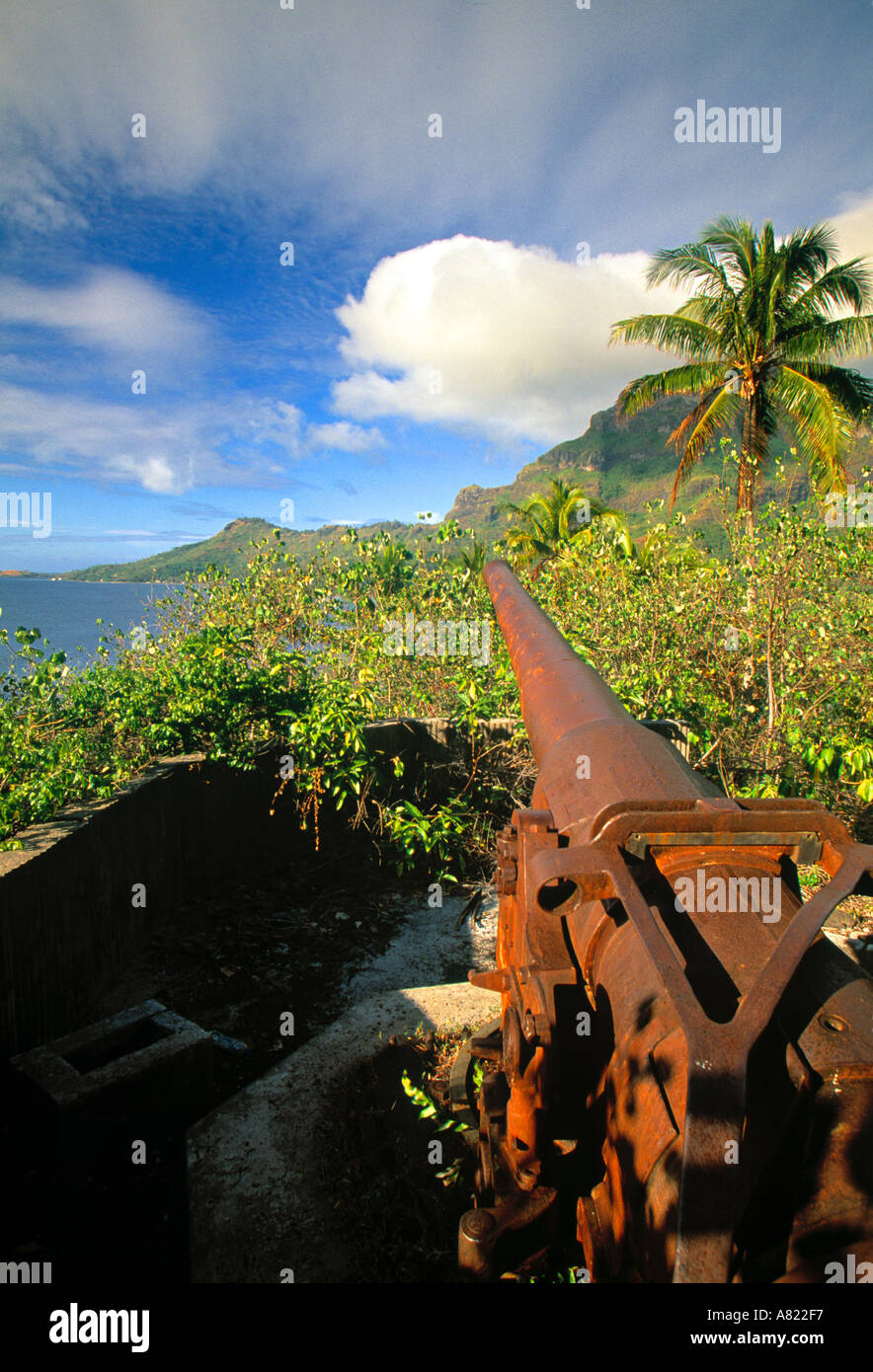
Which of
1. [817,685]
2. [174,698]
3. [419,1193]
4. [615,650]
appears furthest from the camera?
[615,650]

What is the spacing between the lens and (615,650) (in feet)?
23.7

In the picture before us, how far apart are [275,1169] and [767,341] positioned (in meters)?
15.9

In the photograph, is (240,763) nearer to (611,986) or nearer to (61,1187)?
(61,1187)

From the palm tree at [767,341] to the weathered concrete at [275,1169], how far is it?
13.1 metres

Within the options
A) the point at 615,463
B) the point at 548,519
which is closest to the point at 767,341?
the point at 548,519

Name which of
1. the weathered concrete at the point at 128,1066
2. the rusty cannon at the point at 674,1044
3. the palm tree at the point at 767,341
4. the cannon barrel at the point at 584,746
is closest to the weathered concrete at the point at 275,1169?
the weathered concrete at the point at 128,1066

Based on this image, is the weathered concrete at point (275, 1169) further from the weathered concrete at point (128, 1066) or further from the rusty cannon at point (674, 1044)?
the rusty cannon at point (674, 1044)

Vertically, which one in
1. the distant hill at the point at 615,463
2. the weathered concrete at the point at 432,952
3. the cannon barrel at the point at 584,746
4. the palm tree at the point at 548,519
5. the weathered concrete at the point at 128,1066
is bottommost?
the weathered concrete at the point at 432,952

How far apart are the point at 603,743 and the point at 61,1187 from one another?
289 cm

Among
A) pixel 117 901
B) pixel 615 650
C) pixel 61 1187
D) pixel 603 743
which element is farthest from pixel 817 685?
pixel 61 1187

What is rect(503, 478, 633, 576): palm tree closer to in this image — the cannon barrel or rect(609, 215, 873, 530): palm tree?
rect(609, 215, 873, 530): palm tree

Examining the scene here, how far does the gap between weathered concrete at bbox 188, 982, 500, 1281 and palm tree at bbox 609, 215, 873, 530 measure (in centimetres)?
1307

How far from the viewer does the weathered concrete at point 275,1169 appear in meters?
2.62

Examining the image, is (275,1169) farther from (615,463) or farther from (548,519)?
(615,463)
